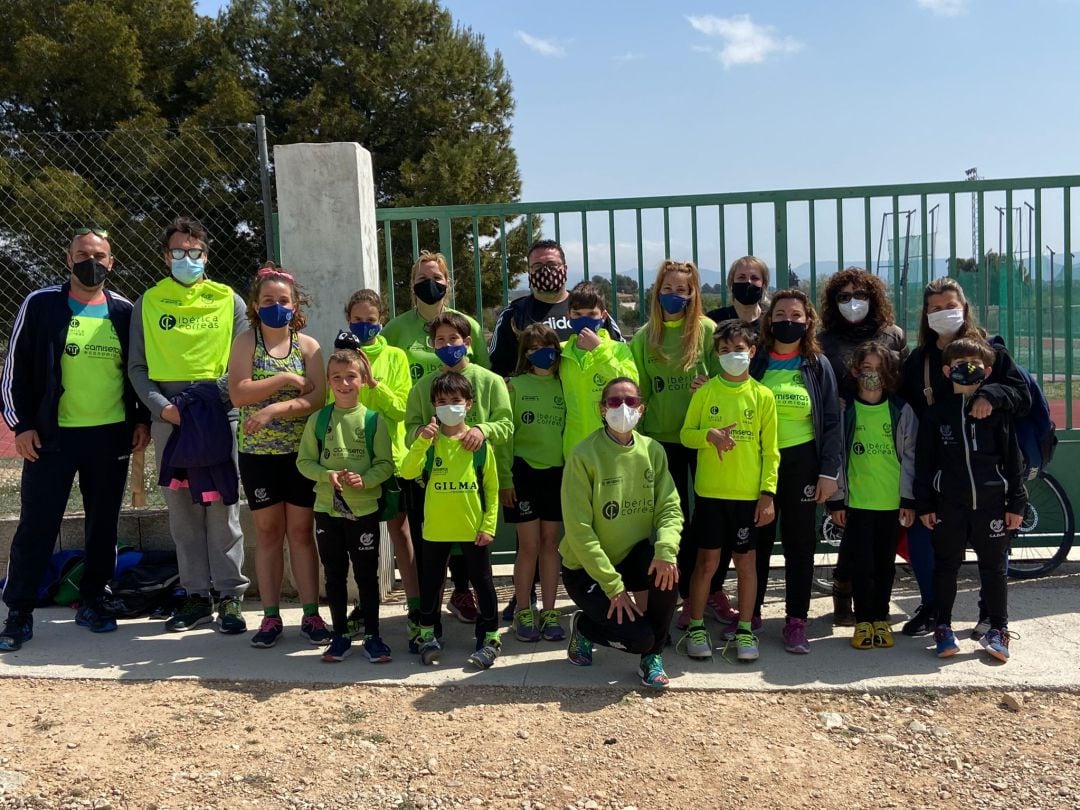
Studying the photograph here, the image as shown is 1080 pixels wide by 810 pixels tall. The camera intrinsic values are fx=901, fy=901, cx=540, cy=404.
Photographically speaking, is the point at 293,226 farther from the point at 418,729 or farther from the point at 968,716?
the point at 968,716

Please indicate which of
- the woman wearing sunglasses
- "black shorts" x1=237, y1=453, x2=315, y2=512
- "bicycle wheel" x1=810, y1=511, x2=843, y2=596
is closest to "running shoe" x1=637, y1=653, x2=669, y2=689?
the woman wearing sunglasses

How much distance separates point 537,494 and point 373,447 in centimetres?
86

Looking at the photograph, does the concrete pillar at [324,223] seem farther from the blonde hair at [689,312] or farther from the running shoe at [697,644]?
the running shoe at [697,644]

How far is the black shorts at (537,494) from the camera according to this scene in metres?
4.57

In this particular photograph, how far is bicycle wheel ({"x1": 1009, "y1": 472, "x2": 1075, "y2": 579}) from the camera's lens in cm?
567

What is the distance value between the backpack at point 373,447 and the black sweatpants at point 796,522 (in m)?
1.82

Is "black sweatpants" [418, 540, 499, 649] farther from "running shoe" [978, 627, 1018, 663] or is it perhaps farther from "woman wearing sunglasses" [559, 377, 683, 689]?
"running shoe" [978, 627, 1018, 663]

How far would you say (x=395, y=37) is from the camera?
89.8 feet

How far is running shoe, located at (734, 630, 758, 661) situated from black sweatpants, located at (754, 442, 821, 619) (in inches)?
10.8

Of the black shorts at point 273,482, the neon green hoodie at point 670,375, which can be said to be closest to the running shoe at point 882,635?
the neon green hoodie at point 670,375

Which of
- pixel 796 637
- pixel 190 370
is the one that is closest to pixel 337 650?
pixel 190 370

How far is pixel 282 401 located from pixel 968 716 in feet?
11.3

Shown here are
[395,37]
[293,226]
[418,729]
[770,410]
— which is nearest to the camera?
[418,729]

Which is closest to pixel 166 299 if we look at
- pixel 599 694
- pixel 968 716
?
pixel 599 694
